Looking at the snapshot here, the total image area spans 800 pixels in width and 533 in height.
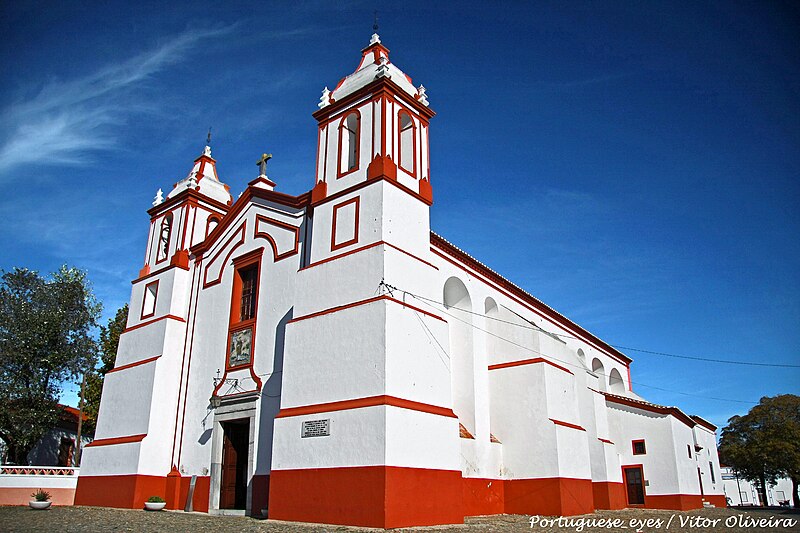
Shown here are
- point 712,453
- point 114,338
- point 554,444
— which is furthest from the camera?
point 712,453

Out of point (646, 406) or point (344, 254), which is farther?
point (646, 406)

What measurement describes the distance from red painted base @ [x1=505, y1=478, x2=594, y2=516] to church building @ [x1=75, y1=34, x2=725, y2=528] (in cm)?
4

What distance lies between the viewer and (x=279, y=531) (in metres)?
9.06

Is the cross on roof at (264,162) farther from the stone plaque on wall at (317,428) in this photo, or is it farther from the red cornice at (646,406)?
the red cornice at (646,406)

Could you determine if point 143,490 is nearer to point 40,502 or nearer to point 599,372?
point 40,502

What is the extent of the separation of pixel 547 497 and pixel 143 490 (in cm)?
988

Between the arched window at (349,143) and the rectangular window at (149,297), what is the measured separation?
7.79 meters

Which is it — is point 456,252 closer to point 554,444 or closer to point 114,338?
point 554,444

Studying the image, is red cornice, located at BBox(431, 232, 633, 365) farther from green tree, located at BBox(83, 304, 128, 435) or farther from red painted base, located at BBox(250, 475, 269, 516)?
green tree, located at BBox(83, 304, 128, 435)

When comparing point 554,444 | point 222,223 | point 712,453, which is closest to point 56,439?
point 222,223

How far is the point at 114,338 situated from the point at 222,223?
11.3m

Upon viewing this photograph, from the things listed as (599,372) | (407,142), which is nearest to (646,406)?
(599,372)

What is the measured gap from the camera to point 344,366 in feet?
38.2

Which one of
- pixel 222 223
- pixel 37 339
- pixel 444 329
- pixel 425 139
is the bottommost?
pixel 444 329
